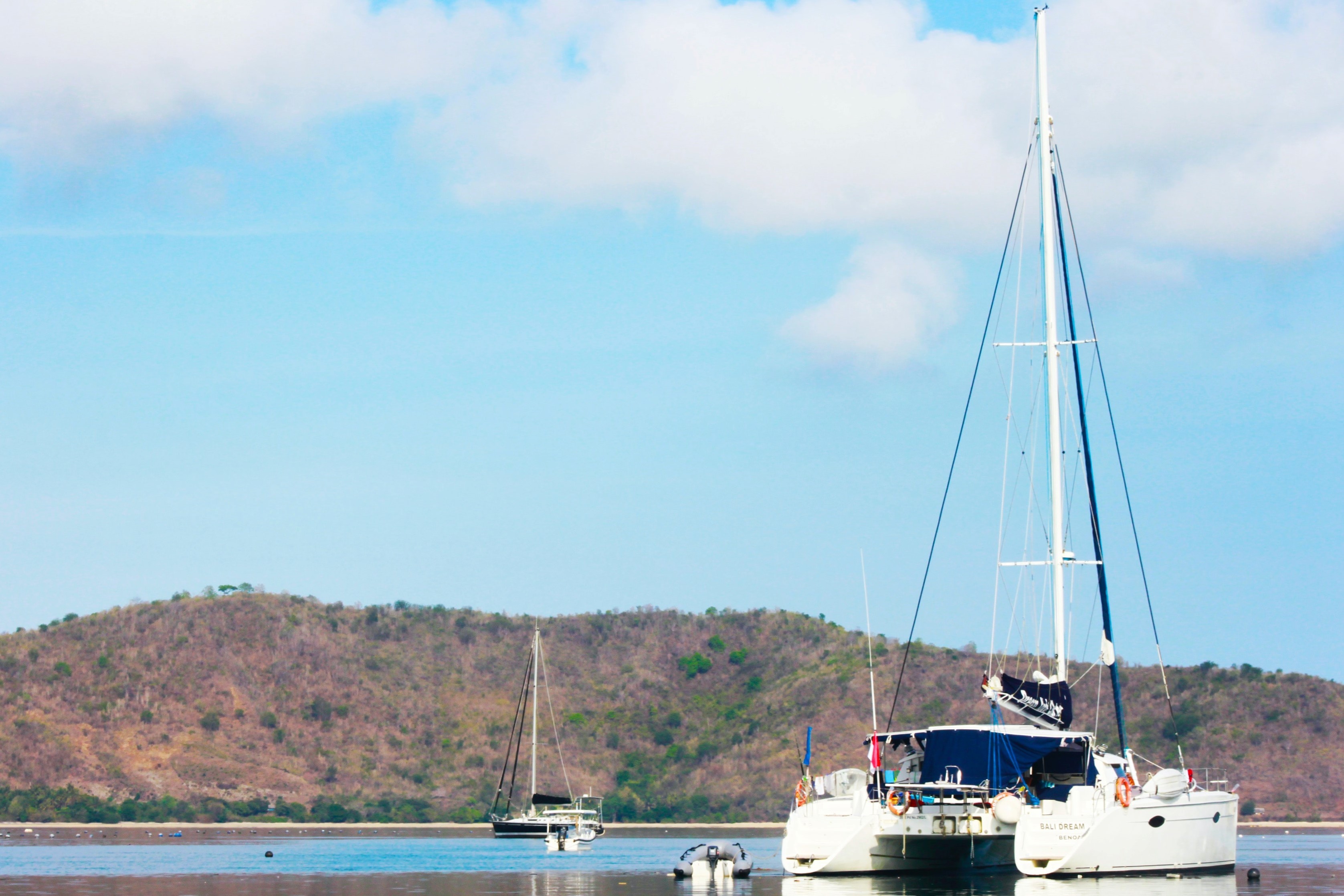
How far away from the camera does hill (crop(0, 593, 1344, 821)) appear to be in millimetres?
105688

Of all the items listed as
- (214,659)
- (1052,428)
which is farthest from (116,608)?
(1052,428)

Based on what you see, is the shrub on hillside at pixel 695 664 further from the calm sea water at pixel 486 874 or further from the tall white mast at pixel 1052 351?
the tall white mast at pixel 1052 351

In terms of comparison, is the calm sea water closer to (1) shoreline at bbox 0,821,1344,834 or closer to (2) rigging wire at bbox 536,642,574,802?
(1) shoreline at bbox 0,821,1344,834

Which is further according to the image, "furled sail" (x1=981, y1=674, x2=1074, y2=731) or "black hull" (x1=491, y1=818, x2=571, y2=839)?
"black hull" (x1=491, y1=818, x2=571, y2=839)

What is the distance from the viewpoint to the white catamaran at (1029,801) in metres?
30.5

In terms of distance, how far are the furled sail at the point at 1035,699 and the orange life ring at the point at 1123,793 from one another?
326 cm

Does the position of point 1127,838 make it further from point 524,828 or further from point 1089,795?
point 524,828

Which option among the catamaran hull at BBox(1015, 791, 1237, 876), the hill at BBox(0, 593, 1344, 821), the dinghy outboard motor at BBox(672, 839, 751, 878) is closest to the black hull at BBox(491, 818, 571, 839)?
the hill at BBox(0, 593, 1344, 821)

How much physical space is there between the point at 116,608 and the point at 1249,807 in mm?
88761

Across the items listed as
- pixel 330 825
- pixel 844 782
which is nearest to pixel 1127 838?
pixel 844 782

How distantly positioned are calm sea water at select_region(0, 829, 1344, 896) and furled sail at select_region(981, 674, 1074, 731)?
3412 mm

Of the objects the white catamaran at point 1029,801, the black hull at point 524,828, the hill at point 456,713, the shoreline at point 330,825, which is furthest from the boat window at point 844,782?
the shoreline at point 330,825

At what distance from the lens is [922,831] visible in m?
32.3

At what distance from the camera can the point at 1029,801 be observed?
32.6 m
